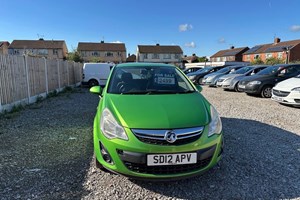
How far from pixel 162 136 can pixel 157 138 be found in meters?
0.06

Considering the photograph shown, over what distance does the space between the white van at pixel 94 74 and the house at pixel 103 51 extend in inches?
1764

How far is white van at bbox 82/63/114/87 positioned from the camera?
15.6m

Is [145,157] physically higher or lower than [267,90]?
lower

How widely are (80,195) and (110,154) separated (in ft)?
2.04

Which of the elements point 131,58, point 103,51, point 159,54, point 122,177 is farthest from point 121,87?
point 131,58

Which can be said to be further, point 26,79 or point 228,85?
point 228,85

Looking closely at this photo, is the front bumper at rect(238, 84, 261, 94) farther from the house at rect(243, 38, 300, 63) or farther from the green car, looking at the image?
the house at rect(243, 38, 300, 63)

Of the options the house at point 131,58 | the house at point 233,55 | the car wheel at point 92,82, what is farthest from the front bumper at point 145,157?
the house at point 131,58

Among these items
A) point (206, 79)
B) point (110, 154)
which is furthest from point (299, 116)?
point (206, 79)

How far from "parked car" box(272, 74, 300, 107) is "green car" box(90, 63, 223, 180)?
18.5 ft

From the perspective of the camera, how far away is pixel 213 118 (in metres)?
2.92

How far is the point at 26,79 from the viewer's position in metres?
8.27

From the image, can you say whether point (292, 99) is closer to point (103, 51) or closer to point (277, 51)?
point (277, 51)

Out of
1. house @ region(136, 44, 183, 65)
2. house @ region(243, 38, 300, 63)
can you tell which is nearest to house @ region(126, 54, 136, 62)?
house @ region(136, 44, 183, 65)
